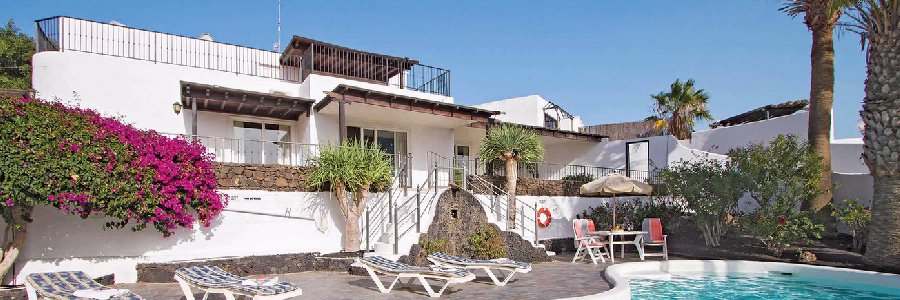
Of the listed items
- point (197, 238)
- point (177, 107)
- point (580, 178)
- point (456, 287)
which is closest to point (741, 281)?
point (456, 287)

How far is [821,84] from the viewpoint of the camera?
1625 cm

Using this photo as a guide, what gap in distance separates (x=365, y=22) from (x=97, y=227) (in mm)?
9430

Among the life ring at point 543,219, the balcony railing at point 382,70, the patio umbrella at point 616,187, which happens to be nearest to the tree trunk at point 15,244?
the balcony railing at point 382,70

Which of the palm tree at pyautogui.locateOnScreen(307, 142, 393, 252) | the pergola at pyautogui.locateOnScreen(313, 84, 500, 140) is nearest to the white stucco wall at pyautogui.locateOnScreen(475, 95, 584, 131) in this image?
the pergola at pyautogui.locateOnScreen(313, 84, 500, 140)

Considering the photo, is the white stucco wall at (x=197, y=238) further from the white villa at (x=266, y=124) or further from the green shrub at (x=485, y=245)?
the green shrub at (x=485, y=245)

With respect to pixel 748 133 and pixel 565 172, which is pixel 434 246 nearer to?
pixel 565 172

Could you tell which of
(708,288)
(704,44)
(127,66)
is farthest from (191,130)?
(704,44)

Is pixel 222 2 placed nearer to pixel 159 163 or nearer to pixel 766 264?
pixel 159 163

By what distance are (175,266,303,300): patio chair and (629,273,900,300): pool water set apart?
610 centimetres

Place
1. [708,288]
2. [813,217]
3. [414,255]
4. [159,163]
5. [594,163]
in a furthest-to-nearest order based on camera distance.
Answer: [594,163] < [813,217] < [414,255] < [708,288] < [159,163]

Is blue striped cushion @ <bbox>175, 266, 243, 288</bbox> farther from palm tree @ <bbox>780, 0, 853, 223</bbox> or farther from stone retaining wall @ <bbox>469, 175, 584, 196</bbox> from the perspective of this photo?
palm tree @ <bbox>780, 0, 853, 223</bbox>

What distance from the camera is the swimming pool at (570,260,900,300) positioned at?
10336mm

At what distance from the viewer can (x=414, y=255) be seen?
11.9 m

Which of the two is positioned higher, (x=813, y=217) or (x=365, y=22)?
(x=365, y=22)
